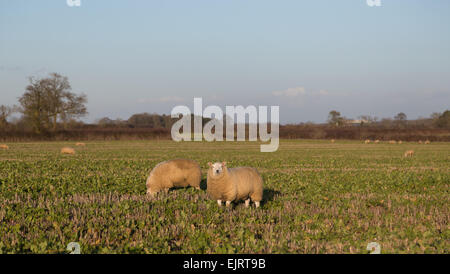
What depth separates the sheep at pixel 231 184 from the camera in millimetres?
9930

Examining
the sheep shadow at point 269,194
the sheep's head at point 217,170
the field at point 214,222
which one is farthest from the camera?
the sheep shadow at point 269,194

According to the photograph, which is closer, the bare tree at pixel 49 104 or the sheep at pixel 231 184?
the sheep at pixel 231 184

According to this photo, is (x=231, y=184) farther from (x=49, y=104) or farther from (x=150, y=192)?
(x=49, y=104)

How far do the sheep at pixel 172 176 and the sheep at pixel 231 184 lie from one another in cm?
284

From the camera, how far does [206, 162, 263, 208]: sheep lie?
9.93 meters

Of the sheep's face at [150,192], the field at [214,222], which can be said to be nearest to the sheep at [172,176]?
the sheep's face at [150,192]

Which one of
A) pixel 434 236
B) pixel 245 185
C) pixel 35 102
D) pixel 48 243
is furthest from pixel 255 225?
pixel 35 102

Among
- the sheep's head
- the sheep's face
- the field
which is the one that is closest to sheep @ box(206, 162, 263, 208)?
the sheep's head

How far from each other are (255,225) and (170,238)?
2.10 metres

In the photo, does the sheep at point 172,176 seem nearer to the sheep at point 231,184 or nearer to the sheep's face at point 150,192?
the sheep's face at point 150,192

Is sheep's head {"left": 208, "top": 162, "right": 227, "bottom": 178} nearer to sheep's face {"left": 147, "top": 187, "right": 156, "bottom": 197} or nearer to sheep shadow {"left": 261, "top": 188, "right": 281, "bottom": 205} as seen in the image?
sheep shadow {"left": 261, "top": 188, "right": 281, "bottom": 205}
